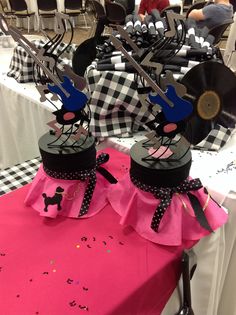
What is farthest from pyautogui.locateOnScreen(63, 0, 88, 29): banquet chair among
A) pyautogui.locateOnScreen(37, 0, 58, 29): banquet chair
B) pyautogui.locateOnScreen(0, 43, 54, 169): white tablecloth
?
pyautogui.locateOnScreen(0, 43, 54, 169): white tablecloth

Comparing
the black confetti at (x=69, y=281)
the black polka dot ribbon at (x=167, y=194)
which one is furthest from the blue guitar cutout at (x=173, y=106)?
the black confetti at (x=69, y=281)

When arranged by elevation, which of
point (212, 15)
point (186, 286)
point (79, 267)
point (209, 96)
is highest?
point (212, 15)

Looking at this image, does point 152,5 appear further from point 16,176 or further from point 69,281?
point 69,281

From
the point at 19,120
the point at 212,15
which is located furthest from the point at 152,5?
the point at 19,120

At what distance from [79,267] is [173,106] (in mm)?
353

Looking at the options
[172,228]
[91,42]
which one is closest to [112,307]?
[172,228]

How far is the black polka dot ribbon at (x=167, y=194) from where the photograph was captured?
2.04ft

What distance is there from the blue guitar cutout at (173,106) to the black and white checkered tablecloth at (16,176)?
0.49 meters

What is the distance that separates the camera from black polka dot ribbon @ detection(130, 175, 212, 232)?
0.62 meters

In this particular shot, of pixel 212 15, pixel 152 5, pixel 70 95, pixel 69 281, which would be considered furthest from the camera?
pixel 152 5

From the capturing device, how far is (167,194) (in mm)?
629

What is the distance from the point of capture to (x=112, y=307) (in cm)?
50

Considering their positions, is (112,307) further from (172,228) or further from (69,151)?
(69,151)

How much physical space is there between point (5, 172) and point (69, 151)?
36 centimetres
